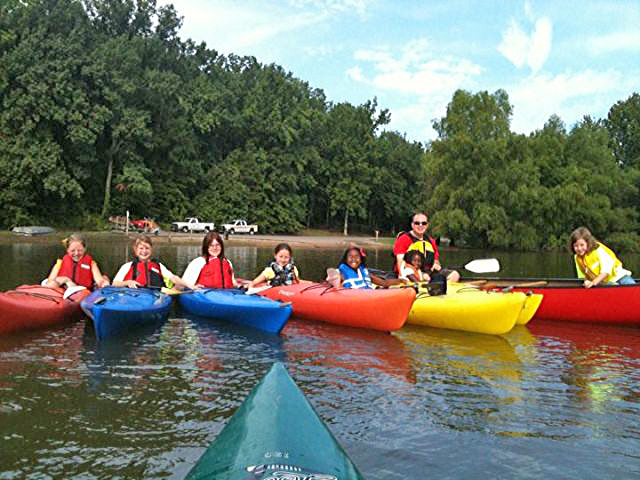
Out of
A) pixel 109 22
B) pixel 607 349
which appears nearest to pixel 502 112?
pixel 109 22

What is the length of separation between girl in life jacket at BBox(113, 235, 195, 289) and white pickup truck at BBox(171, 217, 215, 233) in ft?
105

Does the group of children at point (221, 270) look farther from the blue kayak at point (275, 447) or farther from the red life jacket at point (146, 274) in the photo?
the blue kayak at point (275, 447)

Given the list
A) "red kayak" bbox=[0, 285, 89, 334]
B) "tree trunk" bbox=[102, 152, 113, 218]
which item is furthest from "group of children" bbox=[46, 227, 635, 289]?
"tree trunk" bbox=[102, 152, 113, 218]

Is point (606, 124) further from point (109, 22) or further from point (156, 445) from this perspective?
point (156, 445)

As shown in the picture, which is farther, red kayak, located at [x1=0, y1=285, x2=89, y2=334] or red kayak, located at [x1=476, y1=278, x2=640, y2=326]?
red kayak, located at [x1=476, y1=278, x2=640, y2=326]

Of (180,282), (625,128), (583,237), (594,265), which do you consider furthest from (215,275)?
(625,128)

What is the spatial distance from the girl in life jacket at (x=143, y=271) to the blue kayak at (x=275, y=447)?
588 cm

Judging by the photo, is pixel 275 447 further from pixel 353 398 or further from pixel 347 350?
pixel 347 350

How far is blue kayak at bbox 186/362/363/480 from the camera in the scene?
256 centimetres

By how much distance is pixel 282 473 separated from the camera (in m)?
2.50

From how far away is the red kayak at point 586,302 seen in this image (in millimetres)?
8961

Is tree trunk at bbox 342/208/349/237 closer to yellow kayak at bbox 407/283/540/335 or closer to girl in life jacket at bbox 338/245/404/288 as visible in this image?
girl in life jacket at bbox 338/245/404/288

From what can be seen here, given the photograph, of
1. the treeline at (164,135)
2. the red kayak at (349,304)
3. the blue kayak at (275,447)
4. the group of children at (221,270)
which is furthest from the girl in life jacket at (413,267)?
the treeline at (164,135)

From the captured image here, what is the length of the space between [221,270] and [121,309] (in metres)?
2.16
